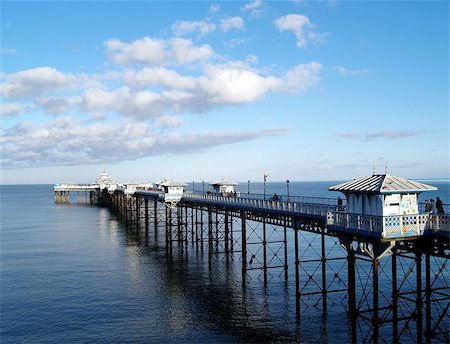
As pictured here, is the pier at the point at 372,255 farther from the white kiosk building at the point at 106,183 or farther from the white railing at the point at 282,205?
the white kiosk building at the point at 106,183

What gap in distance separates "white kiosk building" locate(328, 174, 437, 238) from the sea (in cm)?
762

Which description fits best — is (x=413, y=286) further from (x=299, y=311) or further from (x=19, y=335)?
(x=19, y=335)

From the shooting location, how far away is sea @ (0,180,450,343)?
2712 cm

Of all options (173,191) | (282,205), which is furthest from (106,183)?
(282,205)

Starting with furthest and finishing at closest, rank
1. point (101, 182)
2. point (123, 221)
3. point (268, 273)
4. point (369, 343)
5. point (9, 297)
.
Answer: point (101, 182), point (123, 221), point (268, 273), point (9, 297), point (369, 343)

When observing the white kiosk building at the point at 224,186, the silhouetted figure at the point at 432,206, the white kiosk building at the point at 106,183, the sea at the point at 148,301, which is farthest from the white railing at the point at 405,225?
the white kiosk building at the point at 106,183

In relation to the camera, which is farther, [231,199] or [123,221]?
[123,221]

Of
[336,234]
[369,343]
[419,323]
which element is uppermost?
[336,234]

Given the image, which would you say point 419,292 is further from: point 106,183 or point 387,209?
point 106,183

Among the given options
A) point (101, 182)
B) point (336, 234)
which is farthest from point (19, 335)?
point (101, 182)

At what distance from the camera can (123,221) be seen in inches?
3521

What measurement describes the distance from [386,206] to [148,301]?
19774 millimetres

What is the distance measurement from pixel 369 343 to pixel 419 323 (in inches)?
124

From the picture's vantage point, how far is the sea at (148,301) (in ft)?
89.0
